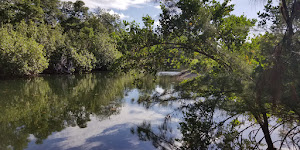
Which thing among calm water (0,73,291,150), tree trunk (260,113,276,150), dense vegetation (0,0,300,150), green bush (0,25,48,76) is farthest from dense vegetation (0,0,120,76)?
tree trunk (260,113,276,150)

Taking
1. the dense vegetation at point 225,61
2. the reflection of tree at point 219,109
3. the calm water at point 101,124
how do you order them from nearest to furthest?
the dense vegetation at point 225,61, the reflection of tree at point 219,109, the calm water at point 101,124

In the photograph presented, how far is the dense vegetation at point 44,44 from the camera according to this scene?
62.6 feet

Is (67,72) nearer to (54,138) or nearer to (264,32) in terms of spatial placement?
(54,138)

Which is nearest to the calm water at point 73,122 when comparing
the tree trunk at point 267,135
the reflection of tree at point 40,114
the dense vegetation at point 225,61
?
the reflection of tree at point 40,114

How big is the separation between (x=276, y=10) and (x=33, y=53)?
2123 cm

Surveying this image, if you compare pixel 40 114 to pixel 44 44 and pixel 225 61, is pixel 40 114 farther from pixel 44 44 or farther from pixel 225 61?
pixel 44 44

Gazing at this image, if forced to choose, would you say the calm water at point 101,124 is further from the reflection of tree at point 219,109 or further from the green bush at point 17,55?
the green bush at point 17,55

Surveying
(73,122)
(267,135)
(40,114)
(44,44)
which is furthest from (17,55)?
(267,135)

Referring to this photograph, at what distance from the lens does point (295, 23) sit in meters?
3.03

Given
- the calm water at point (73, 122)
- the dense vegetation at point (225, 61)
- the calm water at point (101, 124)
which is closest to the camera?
the dense vegetation at point (225, 61)

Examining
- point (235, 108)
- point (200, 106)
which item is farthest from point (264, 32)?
point (200, 106)

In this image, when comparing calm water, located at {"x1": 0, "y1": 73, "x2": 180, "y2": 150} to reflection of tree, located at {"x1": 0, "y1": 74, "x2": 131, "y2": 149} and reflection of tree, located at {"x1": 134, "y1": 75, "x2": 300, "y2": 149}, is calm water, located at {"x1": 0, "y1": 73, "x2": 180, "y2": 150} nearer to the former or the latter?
reflection of tree, located at {"x1": 0, "y1": 74, "x2": 131, "y2": 149}

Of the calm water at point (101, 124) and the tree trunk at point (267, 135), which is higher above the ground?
the tree trunk at point (267, 135)

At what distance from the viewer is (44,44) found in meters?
24.4
